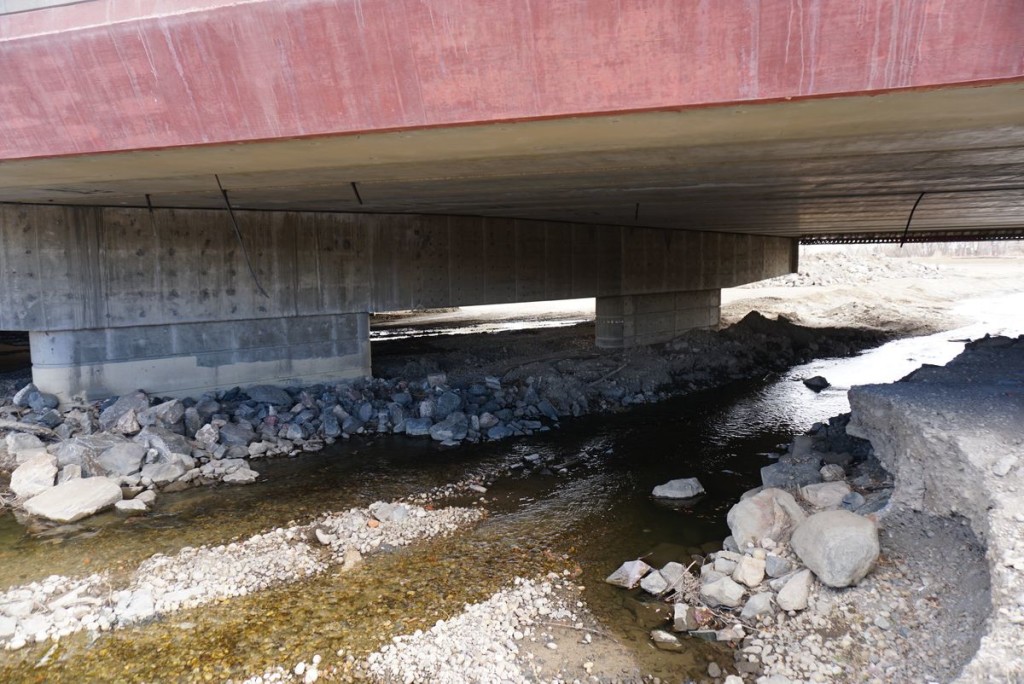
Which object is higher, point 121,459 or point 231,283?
point 231,283

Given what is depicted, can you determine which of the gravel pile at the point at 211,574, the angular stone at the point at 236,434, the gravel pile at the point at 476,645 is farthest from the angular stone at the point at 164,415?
the gravel pile at the point at 476,645

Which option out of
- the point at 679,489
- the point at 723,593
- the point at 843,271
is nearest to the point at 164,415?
the point at 679,489

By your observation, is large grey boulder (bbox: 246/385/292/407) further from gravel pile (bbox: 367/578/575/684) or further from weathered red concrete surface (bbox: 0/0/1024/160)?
gravel pile (bbox: 367/578/575/684)

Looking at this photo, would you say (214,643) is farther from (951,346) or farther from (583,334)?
(951,346)

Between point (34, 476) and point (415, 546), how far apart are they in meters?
5.60

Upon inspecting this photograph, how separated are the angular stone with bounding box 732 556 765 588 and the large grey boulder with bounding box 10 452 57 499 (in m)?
8.83

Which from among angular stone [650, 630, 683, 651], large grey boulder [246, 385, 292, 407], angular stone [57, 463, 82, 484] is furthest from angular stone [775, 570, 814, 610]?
large grey boulder [246, 385, 292, 407]

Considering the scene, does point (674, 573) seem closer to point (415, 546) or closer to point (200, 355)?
point (415, 546)

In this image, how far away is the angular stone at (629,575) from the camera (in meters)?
6.27

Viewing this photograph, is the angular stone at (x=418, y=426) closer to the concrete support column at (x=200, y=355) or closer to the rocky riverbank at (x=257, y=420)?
the rocky riverbank at (x=257, y=420)

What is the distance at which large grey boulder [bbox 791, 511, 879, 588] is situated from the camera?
546 centimetres

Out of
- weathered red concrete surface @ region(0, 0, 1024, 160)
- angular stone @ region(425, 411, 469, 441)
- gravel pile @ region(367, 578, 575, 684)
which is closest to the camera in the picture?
weathered red concrete surface @ region(0, 0, 1024, 160)

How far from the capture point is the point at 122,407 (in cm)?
1023

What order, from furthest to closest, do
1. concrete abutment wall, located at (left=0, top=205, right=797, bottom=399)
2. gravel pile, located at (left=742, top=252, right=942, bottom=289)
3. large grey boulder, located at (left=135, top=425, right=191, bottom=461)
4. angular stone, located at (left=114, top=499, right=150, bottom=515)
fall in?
1. gravel pile, located at (left=742, top=252, right=942, bottom=289)
2. concrete abutment wall, located at (left=0, top=205, right=797, bottom=399)
3. large grey boulder, located at (left=135, top=425, right=191, bottom=461)
4. angular stone, located at (left=114, top=499, right=150, bottom=515)
